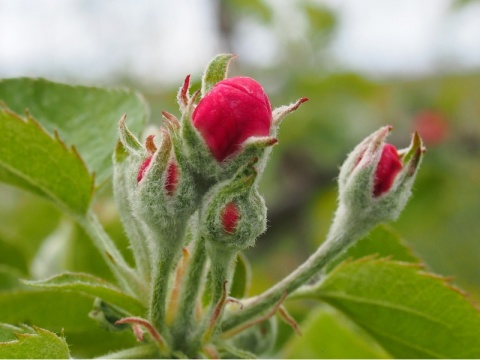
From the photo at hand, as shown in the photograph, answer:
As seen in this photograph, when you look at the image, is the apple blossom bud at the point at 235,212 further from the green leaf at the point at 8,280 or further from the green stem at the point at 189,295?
the green leaf at the point at 8,280

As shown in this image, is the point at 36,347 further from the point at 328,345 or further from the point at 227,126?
the point at 328,345

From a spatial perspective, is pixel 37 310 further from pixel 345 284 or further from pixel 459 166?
pixel 459 166

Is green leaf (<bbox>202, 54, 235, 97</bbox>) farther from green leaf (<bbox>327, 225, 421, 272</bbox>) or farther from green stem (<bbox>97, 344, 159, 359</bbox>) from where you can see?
green leaf (<bbox>327, 225, 421, 272</bbox>)

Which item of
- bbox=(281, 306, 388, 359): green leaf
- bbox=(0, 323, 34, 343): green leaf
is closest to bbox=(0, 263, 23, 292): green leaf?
bbox=(0, 323, 34, 343): green leaf

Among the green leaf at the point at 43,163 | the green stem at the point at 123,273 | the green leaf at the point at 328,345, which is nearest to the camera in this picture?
the green stem at the point at 123,273

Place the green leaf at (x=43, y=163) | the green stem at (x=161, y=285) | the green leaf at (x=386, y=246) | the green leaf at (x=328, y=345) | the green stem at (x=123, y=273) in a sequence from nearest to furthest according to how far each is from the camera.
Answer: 1. the green stem at (x=161, y=285)
2. the green stem at (x=123, y=273)
3. the green leaf at (x=43, y=163)
4. the green leaf at (x=386, y=246)
5. the green leaf at (x=328, y=345)

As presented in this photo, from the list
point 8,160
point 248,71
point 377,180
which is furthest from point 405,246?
point 248,71

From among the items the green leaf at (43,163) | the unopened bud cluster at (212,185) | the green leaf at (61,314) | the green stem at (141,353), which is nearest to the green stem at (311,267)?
the unopened bud cluster at (212,185)
